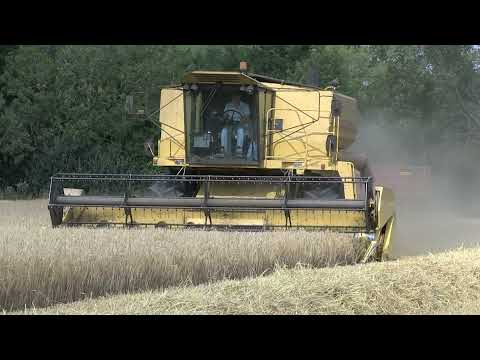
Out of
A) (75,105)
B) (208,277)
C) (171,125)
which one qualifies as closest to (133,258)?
(208,277)

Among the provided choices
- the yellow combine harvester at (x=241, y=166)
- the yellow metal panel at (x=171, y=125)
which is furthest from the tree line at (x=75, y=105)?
the yellow combine harvester at (x=241, y=166)

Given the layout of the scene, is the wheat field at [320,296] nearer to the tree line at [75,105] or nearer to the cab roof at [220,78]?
the cab roof at [220,78]

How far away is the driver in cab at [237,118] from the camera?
434 inches

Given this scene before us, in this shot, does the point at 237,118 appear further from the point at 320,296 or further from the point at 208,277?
the point at 320,296

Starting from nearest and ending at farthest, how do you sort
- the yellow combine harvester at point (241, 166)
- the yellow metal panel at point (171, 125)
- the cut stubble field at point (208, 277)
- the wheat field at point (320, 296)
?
the wheat field at point (320, 296), the cut stubble field at point (208, 277), the yellow combine harvester at point (241, 166), the yellow metal panel at point (171, 125)

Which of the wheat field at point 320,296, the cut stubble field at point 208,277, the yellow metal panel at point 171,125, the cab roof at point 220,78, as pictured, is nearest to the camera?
the wheat field at point 320,296

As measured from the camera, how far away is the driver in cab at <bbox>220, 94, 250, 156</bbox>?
11023 mm

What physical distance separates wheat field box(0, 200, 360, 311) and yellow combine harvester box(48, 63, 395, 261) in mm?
1074

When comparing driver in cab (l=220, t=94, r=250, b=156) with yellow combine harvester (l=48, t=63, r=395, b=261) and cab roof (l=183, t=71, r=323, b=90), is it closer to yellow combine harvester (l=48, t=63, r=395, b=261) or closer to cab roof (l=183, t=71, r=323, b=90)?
yellow combine harvester (l=48, t=63, r=395, b=261)

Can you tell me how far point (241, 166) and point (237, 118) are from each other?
686 mm

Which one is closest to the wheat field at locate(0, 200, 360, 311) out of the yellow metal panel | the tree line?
the yellow metal panel

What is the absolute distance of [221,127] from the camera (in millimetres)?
11070

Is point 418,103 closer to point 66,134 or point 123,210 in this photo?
point 66,134

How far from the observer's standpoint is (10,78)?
2089 cm
